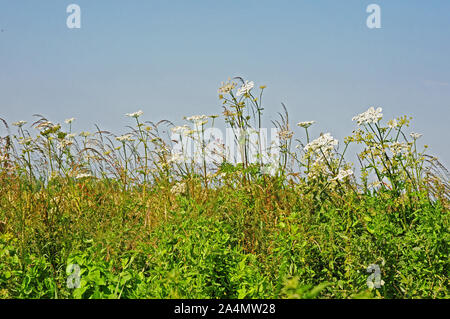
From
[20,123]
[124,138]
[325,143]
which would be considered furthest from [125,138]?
[325,143]

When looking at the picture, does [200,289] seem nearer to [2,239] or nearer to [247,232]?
[247,232]

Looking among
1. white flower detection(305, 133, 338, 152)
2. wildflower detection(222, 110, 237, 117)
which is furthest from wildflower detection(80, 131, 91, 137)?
white flower detection(305, 133, 338, 152)

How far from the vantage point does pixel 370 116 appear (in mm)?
3721

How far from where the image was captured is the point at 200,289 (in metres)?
2.71

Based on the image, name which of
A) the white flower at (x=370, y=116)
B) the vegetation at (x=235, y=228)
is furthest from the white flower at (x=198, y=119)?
the white flower at (x=370, y=116)

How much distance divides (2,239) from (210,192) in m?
2.03

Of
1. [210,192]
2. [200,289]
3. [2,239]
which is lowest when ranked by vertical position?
[200,289]

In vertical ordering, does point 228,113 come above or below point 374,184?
above

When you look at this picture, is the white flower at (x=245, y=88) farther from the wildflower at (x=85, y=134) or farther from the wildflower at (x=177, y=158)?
the wildflower at (x=85, y=134)

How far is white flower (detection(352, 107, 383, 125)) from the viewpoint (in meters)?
3.69

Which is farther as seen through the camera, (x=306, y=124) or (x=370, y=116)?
(x=306, y=124)

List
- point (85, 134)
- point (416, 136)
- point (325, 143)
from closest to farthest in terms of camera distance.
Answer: point (325, 143)
point (416, 136)
point (85, 134)

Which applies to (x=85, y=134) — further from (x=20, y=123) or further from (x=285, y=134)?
(x=285, y=134)
